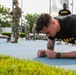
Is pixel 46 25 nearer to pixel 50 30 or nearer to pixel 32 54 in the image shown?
pixel 50 30

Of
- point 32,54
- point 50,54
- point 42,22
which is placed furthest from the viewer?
point 32,54

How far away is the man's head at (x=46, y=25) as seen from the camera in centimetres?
404

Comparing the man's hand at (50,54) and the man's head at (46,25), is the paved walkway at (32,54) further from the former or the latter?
the man's head at (46,25)

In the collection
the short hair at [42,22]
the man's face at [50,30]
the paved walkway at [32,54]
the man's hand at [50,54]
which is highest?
the short hair at [42,22]

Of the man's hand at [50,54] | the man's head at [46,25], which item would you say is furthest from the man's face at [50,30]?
the man's hand at [50,54]

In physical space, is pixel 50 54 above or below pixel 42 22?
below

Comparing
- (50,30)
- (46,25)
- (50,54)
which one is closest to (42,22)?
(46,25)

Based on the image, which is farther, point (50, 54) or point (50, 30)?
point (50, 54)

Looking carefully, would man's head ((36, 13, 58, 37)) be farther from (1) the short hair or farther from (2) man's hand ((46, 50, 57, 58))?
(2) man's hand ((46, 50, 57, 58))

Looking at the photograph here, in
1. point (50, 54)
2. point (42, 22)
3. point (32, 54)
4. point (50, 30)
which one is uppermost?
point (42, 22)

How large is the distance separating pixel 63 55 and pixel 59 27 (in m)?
0.44

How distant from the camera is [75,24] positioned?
169 inches

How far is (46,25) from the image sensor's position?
4.08 metres

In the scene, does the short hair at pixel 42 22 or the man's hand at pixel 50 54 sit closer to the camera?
the short hair at pixel 42 22
